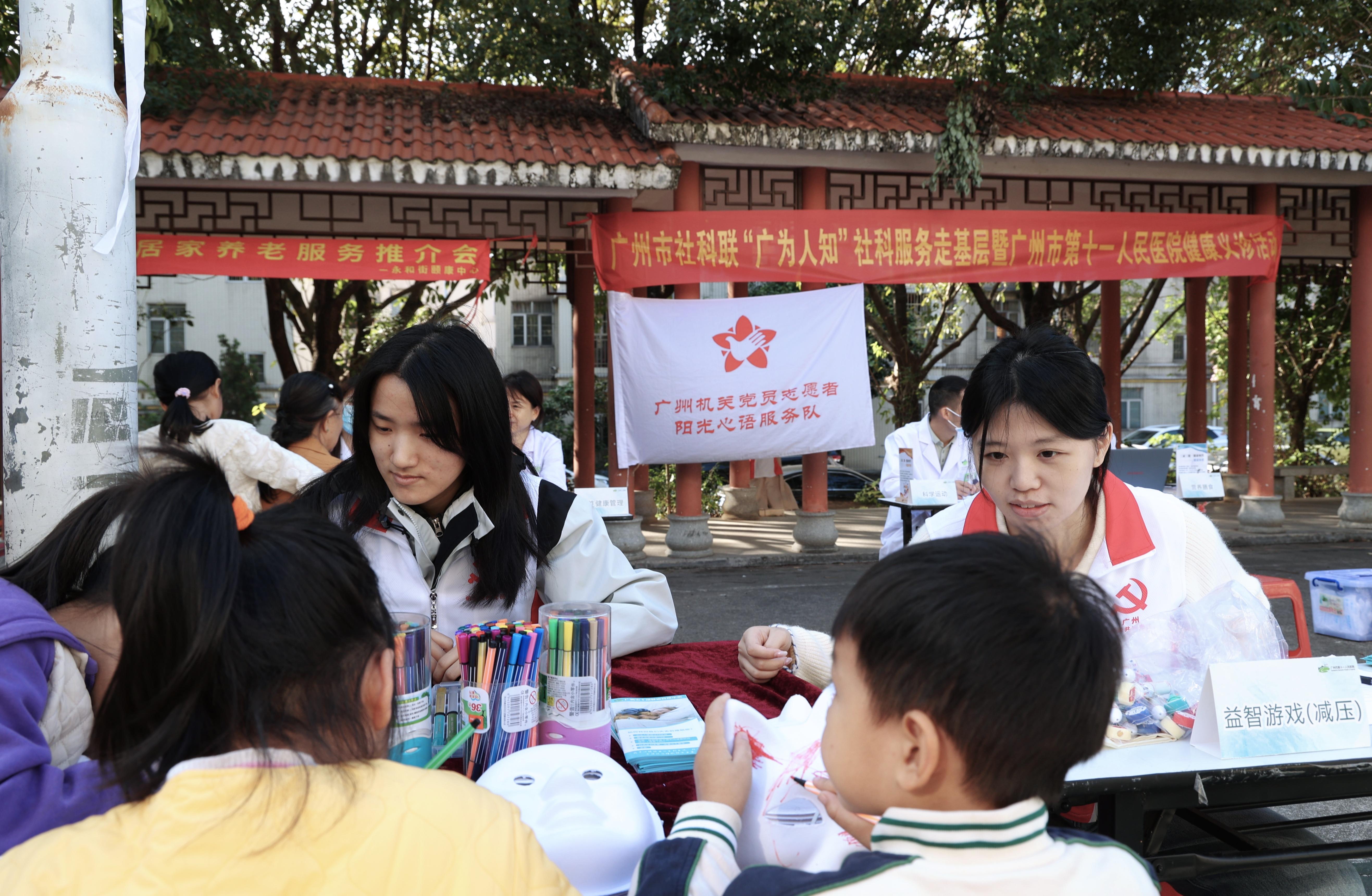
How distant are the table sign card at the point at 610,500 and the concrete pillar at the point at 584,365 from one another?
9.43 ft

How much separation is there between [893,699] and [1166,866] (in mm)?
1020

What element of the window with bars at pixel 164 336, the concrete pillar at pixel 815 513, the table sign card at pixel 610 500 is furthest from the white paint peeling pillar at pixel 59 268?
the window with bars at pixel 164 336

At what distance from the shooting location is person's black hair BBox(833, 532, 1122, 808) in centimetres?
94

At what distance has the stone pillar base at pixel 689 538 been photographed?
770 cm

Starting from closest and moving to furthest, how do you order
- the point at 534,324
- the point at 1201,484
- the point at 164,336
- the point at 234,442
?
1. the point at 234,442
2. the point at 1201,484
3. the point at 164,336
4. the point at 534,324

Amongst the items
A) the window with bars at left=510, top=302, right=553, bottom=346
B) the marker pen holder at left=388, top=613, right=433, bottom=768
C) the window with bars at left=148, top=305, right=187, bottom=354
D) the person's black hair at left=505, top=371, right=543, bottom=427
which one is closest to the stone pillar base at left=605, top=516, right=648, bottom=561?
the person's black hair at left=505, top=371, right=543, bottom=427

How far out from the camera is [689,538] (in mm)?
7703

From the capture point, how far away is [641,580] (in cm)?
223

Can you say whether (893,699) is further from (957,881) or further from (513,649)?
(513,649)

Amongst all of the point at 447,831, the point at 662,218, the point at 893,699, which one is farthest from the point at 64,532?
the point at 662,218

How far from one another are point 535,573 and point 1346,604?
1.81 m

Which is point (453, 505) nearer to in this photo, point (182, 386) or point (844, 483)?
point (182, 386)

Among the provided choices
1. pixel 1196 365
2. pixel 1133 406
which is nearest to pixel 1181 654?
pixel 1196 365

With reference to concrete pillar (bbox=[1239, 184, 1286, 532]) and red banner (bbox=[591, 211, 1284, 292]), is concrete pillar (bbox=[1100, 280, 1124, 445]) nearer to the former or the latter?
concrete pillar (bbox=[1239, 184, 1286, 532])
